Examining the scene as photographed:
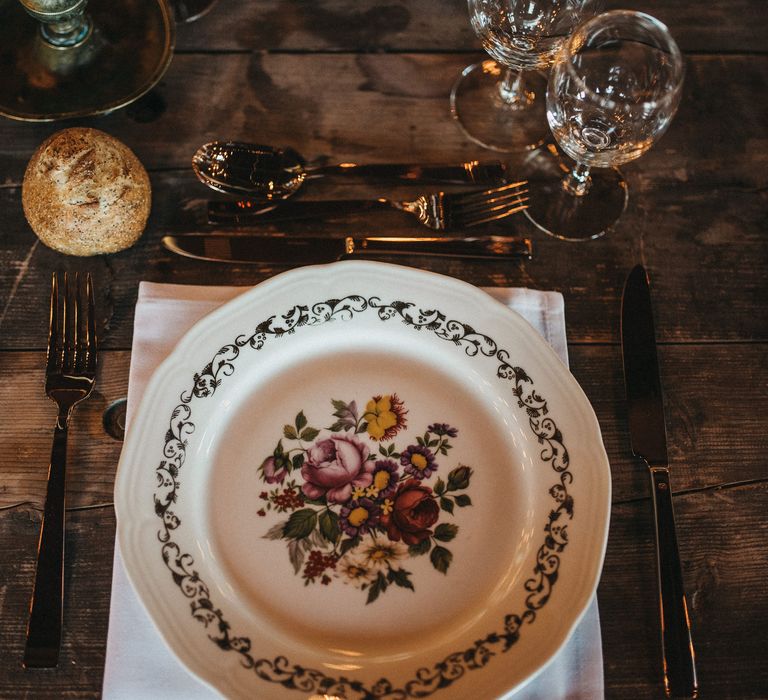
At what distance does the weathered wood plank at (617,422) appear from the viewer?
26.3 inches

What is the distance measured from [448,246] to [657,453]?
30 centimetres

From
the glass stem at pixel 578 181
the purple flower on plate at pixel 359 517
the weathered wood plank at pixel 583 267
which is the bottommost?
the purple flower on plate at pixel 359 517

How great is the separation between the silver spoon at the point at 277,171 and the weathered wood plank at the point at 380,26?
0.55 ft

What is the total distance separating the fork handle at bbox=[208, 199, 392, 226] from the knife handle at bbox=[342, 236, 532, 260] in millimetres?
42

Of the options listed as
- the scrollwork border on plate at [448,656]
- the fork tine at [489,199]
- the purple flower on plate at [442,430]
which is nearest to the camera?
the scrollwork border on plate at [448,656]

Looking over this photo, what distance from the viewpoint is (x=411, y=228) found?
76cm

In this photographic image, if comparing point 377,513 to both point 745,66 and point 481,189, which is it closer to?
point 481,189

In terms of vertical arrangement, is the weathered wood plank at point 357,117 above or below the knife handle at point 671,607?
above

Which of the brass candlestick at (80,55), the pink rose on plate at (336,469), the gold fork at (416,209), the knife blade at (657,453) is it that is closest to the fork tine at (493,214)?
the gold fork at (416,209)

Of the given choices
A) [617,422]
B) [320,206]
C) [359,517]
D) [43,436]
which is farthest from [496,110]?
[43,436]

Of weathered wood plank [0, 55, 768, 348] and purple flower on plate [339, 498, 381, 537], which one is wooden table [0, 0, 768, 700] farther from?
purple flower on plate [339, 498, 381, 537]

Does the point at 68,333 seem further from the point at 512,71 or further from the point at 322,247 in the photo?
the point at 512,71

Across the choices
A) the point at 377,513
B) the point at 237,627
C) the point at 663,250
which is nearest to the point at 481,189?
the point at 663,250

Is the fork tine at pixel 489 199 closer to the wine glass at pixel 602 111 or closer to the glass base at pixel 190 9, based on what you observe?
the wine glass at pixel 602 111
